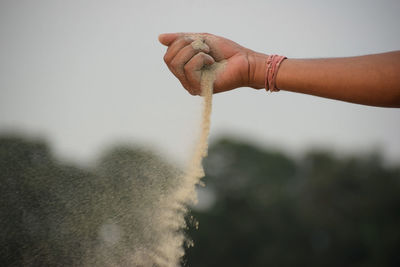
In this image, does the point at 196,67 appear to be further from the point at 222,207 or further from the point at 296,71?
the point at 222,207

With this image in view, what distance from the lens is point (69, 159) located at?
4777mm

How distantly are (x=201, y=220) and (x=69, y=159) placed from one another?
55669mm

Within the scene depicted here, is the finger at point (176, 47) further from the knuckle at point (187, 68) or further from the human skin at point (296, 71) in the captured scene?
the knuckle at point (187, 68)

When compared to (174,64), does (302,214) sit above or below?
below

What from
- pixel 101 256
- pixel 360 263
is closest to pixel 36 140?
pixel 101 256

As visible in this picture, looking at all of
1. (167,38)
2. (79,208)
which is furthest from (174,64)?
(79,208)

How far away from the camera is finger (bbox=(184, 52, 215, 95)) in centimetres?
402

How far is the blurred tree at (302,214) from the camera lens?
53.7m

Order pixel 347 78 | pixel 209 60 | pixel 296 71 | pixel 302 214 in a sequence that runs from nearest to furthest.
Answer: pixel 347 78, pixel 296 71, pixel 209 60, pixel 302 214

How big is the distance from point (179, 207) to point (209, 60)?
126 cm

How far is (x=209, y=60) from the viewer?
161 inches

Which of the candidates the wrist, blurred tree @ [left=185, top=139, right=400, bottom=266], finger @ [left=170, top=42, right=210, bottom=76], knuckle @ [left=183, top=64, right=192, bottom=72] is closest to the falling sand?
finger @ [left=170, top=42, right=210, bottom=76]

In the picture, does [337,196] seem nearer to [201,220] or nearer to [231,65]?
[201,220]

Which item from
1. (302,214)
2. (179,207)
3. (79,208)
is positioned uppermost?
(179,207)
